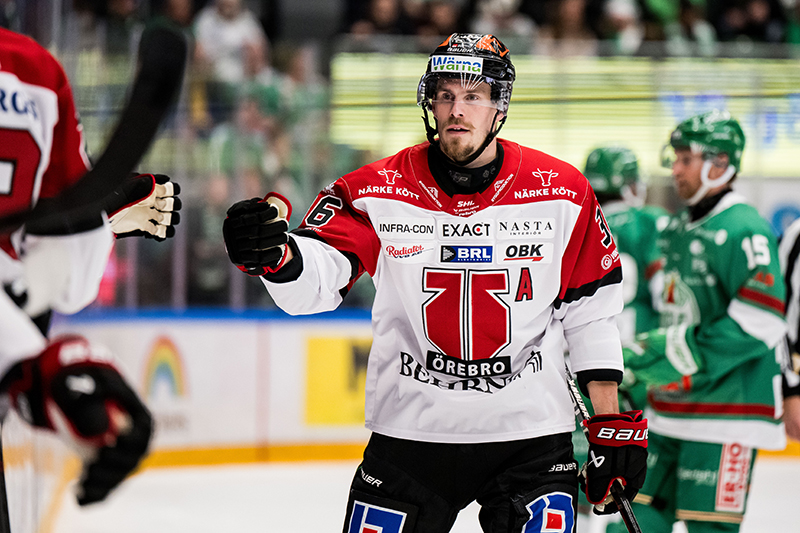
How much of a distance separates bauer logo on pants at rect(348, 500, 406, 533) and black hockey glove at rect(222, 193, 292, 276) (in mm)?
559

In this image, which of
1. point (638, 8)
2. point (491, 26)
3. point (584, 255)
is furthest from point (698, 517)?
point (638, 8)

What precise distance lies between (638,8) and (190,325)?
465 cm

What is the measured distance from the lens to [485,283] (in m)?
2.07

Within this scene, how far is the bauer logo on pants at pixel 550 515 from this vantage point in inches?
79.0

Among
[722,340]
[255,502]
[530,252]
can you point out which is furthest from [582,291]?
[255,502]

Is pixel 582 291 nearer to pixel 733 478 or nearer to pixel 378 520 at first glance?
pixel 378 520

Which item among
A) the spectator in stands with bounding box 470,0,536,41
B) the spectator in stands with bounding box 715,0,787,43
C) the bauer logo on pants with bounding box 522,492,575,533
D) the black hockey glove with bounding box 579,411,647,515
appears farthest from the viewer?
the spectator in stands with bounding box 715,0,787,43

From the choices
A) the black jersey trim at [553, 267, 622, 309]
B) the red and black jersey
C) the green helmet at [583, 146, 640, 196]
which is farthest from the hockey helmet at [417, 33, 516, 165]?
the green helmet at [583, 146, 640, 196]

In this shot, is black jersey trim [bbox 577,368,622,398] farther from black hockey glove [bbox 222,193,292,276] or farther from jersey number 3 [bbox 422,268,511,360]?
black hockey glove [bbox 222,193,292,276]

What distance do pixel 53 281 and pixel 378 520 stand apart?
89 cm

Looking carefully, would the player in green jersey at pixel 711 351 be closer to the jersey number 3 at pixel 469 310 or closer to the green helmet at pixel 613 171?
the green helmet at pixel 613 171

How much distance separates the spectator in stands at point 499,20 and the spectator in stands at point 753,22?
1.66m

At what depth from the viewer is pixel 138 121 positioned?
1.05 metres

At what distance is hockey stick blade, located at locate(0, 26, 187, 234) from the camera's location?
1.04 meters
